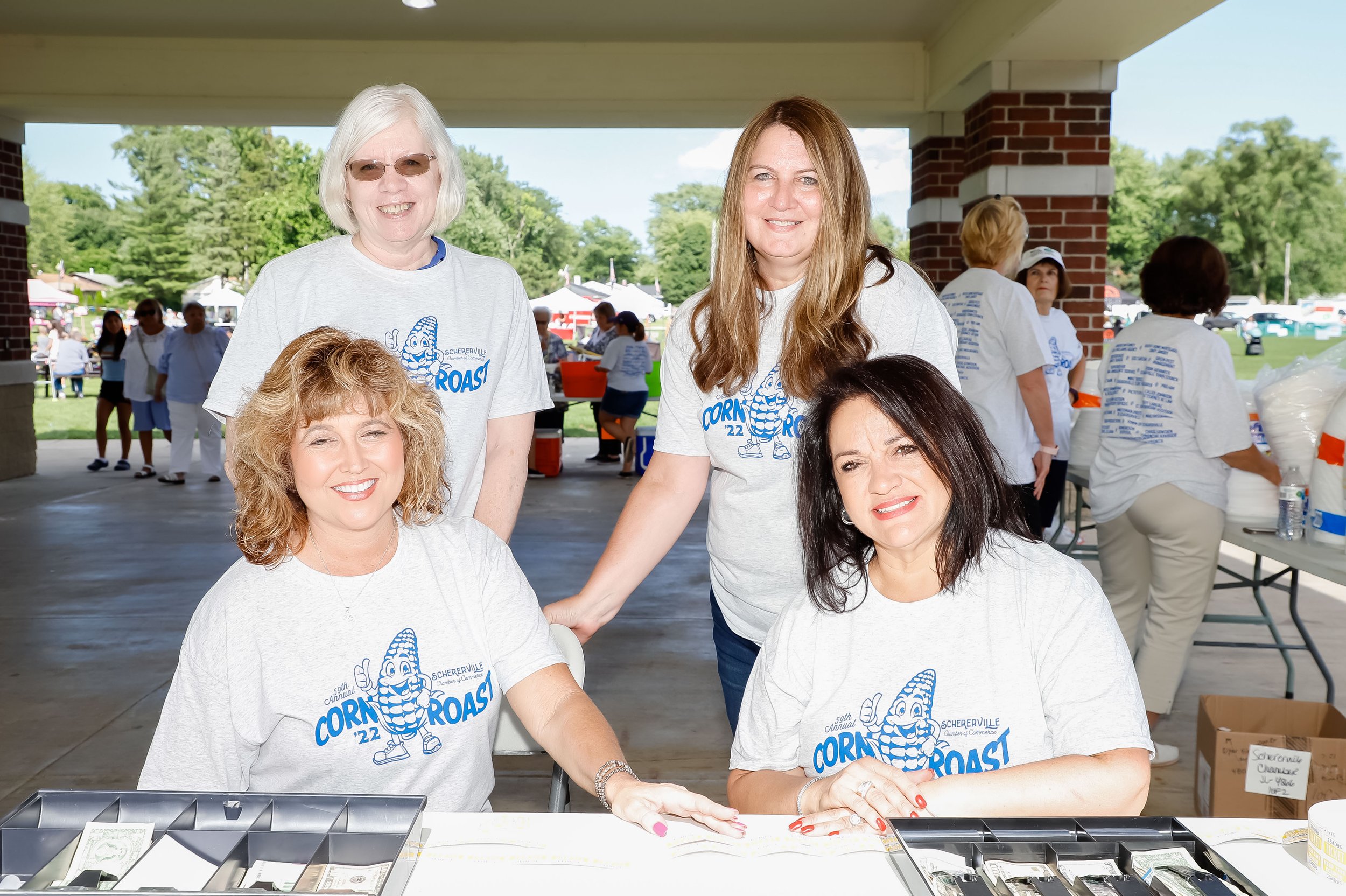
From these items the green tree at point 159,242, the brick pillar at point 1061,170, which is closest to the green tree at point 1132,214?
the green tree at point 159,242

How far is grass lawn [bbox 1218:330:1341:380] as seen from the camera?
27.5 meters

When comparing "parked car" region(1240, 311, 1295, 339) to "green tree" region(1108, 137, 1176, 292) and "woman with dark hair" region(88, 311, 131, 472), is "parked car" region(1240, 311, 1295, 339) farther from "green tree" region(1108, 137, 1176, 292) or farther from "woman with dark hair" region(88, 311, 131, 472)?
"woman with dark hair" region(88, 311, 131, 472)

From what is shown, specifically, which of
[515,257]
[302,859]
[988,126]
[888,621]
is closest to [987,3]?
[988,126]

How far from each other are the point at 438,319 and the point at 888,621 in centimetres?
110

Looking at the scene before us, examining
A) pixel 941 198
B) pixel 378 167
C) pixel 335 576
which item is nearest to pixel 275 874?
pixel 335 576

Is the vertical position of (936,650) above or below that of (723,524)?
below

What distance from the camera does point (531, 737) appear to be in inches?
71.4

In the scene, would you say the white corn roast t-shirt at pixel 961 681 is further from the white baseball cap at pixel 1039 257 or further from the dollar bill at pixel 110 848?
the white baseball cap at pixel 1039 257

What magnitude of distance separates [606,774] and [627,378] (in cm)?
890

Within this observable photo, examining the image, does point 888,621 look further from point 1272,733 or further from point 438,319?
point 1272,733

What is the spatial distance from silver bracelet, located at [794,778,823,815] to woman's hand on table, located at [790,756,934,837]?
0.02m

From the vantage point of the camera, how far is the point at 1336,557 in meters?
2.77

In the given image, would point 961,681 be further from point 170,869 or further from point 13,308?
point 13,308

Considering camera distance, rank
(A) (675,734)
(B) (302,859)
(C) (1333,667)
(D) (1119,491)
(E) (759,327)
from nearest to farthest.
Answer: (B) (302,859)
(E) (759,327)
(D) (1119,491)
(A) (675,734)
(C) (1333,667)
